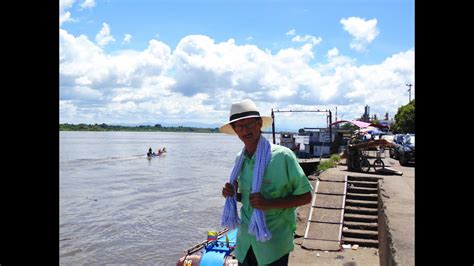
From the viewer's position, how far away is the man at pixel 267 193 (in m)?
2.82

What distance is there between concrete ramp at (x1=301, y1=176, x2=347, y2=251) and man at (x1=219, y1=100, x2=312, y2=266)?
675 centimetres

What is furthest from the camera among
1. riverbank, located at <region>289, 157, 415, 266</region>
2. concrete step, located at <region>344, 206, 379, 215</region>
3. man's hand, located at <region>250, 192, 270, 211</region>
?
concrete step, located at <region>344, 206, 379, 215</region>

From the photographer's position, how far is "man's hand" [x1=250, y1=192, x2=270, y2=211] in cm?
278

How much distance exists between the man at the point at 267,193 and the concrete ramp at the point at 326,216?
6752mm

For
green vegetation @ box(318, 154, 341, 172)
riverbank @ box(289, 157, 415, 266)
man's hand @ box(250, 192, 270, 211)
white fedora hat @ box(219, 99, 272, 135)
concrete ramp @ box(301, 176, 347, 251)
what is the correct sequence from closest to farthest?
man's hand @ box(250, 192, 270, 211), white fedora hat @ box(219, 99, 272, 135), riverbank @ box(289, 157, 415, 266), concrete ramp @ box(301, 176, 347, 251), green vegetation @ box(318, 154, 341, 172)

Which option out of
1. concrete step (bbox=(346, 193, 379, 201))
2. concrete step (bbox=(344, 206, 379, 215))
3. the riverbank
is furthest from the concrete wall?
concrete step (bbox=(346, 193, 379, 201))

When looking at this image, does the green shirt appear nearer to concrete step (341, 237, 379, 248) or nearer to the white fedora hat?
the white fedora hat

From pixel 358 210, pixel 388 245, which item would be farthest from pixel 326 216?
pixel 388 245

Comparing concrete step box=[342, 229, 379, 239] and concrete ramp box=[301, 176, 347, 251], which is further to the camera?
concrete step box=[342, 229, 379, 239]

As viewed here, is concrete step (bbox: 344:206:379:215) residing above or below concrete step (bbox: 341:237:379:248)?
above
